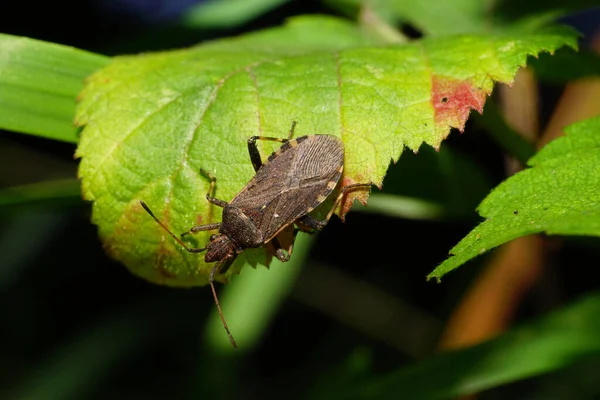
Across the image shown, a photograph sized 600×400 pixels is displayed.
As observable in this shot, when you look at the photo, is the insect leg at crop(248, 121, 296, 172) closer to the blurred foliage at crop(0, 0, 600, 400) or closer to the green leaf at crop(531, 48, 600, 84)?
the blurred foliage at crop(0, 0, 600, 400)

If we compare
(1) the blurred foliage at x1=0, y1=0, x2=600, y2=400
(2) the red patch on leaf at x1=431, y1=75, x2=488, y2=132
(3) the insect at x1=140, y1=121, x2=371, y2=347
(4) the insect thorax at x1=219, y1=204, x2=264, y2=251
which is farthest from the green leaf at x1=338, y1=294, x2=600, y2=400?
(2) the red patch on leaf at x1=431, y1=75, x2=488, y2=132

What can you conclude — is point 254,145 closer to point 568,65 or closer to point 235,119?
point 235,119

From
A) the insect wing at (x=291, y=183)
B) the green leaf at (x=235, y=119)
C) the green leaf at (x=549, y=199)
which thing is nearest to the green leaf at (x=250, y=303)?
the insect wing at (x=291, y=183)

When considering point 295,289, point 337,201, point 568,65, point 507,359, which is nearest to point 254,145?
point 337,201

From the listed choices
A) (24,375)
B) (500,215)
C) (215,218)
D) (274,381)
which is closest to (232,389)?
(274,381)

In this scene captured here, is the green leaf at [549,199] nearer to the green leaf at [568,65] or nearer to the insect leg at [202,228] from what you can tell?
the insect leg at [202,228]

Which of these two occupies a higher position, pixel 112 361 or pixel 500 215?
pixel 500 215

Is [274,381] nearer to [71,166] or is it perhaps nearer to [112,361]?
[112,361]
